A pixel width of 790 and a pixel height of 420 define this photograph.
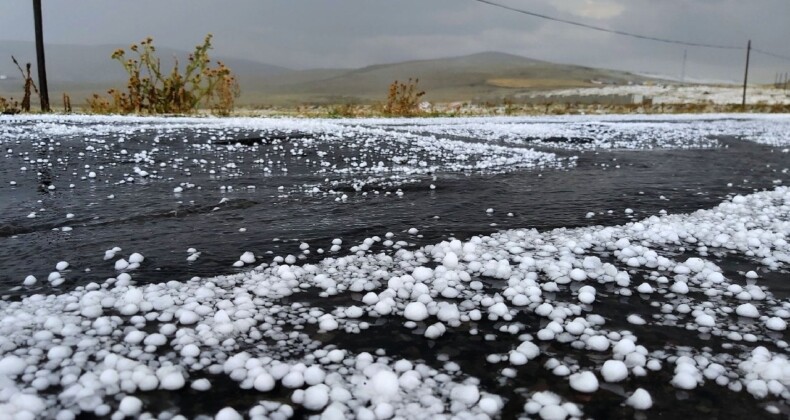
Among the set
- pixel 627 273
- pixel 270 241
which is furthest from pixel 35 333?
pixel 627 273

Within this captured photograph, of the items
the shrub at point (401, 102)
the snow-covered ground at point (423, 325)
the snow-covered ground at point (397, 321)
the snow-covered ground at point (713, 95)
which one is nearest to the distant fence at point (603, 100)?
the snow-covered ground at point (713, 95)

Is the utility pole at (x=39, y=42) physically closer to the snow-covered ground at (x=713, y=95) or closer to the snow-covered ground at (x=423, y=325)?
the snow-covered ground at (x=423, y=325)

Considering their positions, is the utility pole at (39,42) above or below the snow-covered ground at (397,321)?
above

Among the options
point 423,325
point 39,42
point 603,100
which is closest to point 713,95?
point 603,100

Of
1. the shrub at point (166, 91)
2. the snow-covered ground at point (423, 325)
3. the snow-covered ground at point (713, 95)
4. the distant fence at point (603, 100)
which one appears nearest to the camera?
the snow-covered ground at point (423, 325)

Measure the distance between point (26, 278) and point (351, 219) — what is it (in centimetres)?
202

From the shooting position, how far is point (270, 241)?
3.37 m

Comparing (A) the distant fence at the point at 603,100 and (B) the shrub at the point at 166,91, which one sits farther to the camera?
(A) the distant fence at the point at 603,100

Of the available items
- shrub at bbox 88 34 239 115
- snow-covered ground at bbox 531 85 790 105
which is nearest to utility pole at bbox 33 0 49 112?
shrub at bbox 88 34 239 115

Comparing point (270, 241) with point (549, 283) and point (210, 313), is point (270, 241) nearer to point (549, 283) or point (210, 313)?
point (210, 313)

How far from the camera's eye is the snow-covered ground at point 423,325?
1.65 metres

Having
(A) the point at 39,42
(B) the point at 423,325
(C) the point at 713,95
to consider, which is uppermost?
(C) the point at 713,95

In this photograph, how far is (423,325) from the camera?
218cm

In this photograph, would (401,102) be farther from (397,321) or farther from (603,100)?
(603,100)
